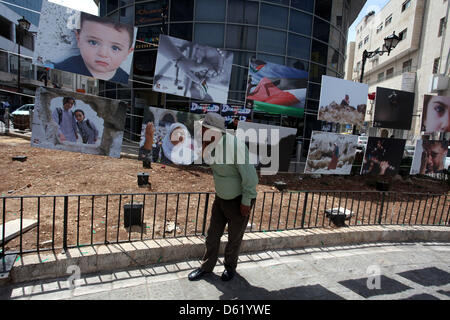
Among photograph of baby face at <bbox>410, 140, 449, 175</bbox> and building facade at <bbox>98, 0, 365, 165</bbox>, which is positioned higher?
building facade at <bbox>98, 0, 365, 165</bbox>

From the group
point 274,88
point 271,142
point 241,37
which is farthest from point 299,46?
point 271,142

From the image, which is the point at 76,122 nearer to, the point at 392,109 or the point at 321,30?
the point at 392,109

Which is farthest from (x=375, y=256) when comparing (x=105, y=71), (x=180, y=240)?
(x=105, y=71)

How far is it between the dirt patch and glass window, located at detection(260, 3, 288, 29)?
7665 mm

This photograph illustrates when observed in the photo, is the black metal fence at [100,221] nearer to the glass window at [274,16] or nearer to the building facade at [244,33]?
the building facade at [244,33]

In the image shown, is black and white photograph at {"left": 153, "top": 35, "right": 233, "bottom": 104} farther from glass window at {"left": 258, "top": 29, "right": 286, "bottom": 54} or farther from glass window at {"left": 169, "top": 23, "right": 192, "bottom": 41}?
glass window at {"left": 169, "top": 23, "right": 192, "bottom": 41}

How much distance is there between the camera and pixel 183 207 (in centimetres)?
552

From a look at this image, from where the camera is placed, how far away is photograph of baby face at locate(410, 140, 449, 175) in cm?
859

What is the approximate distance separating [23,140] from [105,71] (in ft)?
25.6

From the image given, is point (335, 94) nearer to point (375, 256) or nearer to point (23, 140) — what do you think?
point (375, 256)

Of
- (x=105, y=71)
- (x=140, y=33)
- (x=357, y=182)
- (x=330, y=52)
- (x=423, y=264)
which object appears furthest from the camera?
(x=330, y=52)

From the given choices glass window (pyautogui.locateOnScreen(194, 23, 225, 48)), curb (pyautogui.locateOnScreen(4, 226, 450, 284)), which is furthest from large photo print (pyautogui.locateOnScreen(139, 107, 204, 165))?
glass window (pyautogui.locateOnScreen(194, 23, 225, 48))

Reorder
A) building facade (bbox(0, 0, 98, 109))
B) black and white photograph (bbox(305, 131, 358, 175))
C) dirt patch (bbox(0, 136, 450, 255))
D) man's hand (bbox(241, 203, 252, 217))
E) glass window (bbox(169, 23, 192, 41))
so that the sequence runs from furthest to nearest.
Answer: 1. building facade (bbox(0, 0, 98, 109))
2. glass window (bbox(169, 23, 192, 41))
3. black and white photograph (bbox(305, 131, 358, 175))
4. dirt patch (bbox(0, 136, 450, 255))
5. man's hand (bbox(241, 203, 252, 217))

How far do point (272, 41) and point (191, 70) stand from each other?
8295mm
